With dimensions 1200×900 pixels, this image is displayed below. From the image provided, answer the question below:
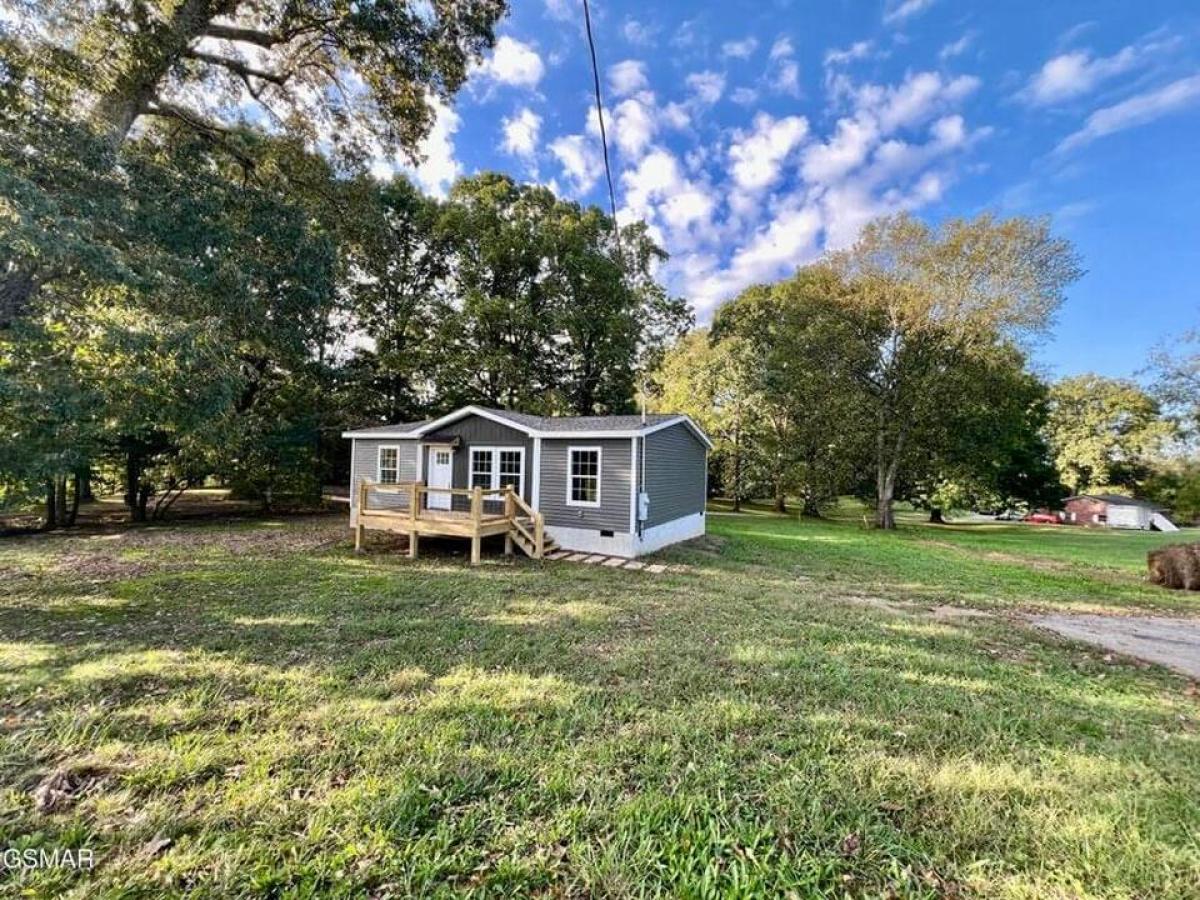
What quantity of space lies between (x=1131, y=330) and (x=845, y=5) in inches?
819

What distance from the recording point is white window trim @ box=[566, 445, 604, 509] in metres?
10.2

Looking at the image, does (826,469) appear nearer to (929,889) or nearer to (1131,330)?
(1131,330)

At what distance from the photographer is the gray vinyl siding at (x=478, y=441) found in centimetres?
1095

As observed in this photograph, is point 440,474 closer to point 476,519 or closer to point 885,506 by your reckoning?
point 476,519

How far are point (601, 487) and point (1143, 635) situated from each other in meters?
7.91

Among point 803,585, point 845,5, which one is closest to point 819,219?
point 845,5

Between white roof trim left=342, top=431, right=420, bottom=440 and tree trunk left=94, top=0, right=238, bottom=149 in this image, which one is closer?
tree trunk left=94, top=0, right=238, bottom=149

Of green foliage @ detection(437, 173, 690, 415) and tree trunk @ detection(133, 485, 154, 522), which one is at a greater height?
green foliage @ detection(437, 173, 690, 415)

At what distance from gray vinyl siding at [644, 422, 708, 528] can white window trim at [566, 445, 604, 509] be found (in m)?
1.02

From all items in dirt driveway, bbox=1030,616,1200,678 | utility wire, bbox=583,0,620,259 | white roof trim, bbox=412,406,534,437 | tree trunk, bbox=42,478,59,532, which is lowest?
dirt driveway, bbox=1030,616,1200,678

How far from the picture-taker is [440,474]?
39.3ft

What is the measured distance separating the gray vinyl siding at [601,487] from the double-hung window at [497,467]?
25.1 inches

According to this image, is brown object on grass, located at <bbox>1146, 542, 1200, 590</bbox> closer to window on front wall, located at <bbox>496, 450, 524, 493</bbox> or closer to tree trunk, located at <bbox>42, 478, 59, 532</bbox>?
window on front wall, located at <bbox>496, 450, 524, 493</bbox>

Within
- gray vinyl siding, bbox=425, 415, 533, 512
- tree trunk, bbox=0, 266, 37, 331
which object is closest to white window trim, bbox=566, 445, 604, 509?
gray vinyl siding, bbox=425, 415, 533, 512
